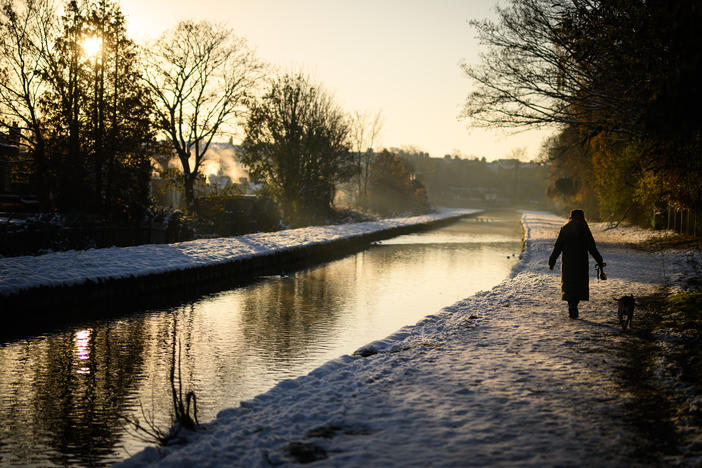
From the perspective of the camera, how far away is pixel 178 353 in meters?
8.41

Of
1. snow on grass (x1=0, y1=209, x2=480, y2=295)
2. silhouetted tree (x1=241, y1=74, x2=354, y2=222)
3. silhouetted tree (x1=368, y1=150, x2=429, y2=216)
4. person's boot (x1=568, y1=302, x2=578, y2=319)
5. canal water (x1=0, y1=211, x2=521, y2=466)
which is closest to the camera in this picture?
canal water (x1=0, y1=211, x2=521, y2=466)

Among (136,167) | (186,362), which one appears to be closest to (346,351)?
(186,362)

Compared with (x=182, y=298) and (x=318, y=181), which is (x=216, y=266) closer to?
(x=182, y=298)

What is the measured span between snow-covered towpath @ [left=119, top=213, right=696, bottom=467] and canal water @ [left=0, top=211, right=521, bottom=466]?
0.84m

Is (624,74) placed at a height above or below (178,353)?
above

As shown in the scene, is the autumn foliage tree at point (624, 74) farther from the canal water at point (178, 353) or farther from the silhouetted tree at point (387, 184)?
the silhouetted tree at point (387, 184)

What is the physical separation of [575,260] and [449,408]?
5.28 m

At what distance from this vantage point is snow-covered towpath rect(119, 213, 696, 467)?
14.2ft

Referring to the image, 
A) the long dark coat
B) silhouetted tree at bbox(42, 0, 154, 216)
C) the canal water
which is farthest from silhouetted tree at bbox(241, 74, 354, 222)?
the long dark coat

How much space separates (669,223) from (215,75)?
26.3 m

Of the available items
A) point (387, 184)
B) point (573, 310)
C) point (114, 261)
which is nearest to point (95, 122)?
point (114, 261)

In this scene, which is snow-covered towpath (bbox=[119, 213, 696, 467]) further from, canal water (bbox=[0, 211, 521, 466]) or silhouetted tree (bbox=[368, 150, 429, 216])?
silhouetted tree (bbox=[368, 150, 429, 216])

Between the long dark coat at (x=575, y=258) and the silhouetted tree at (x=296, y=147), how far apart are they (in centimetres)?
2607

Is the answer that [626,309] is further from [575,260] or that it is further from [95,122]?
[95,122]
